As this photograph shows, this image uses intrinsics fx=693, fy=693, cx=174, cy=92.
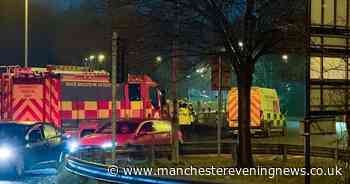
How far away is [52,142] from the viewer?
1825 centimetres

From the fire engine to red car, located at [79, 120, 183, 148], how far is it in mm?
3198

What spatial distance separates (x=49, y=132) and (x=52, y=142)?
0.35m

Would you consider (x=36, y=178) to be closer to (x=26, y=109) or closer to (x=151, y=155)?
(x=151, y=155)

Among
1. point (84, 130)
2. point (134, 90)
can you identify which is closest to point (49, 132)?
point (84, 130)

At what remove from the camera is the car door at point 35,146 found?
1694 cm

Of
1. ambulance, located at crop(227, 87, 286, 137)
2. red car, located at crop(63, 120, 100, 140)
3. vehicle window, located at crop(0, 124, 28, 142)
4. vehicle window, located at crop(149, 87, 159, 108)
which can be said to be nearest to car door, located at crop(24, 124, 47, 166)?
vehicle window, located at crop(0, 124, 28, 142)

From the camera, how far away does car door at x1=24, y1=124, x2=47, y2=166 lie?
55.6ft

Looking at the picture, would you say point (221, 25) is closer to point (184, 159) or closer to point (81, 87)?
point (184, 159)

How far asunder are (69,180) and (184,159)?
15.3ft

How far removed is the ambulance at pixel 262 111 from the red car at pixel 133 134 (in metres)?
11.7

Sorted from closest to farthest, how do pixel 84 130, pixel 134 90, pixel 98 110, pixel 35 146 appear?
pixel 35 146, pixel 84 130, pixel 98 110, pixel 134 90

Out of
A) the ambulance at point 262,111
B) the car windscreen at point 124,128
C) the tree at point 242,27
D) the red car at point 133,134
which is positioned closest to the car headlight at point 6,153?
the red car at point 133,134

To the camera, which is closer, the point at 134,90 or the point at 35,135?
the point at 35,135

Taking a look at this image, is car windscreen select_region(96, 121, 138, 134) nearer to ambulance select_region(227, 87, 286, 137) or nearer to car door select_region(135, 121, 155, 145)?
car door select_region(135, 121, 155, 145)
